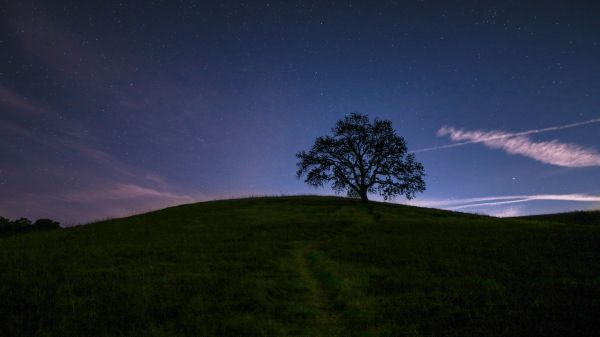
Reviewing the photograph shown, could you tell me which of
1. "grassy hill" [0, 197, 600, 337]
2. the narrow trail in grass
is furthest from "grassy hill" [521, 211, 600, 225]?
the narrow trail in grass

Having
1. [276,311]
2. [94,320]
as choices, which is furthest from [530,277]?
[94,320]

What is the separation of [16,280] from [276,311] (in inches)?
385

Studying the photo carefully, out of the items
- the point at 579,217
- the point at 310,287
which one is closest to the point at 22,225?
the point at 310,287

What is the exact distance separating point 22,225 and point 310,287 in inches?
1922

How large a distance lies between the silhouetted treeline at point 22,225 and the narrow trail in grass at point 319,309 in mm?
43871

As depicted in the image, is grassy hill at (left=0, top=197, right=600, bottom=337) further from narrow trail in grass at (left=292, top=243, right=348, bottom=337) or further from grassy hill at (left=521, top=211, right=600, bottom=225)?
grassy hill at (left=521, top=211, right=600, bottom=225)

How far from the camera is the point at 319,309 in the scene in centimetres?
1022

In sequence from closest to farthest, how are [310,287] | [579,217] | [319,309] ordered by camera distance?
[319,309]
[310,287]
[579,217]

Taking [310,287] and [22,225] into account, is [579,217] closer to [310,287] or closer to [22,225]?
[310,287]

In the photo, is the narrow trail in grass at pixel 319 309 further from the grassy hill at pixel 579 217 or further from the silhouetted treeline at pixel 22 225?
the silhouetted treeline at pixel 22 225

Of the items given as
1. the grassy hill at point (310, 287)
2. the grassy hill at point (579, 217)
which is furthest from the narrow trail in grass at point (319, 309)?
the grassy hill at point (579, 217)

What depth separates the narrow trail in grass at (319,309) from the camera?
8492mm

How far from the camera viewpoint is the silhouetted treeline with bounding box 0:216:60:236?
139 ft

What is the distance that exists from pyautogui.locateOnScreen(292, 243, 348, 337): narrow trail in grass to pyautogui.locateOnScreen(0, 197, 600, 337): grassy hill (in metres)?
0.06
